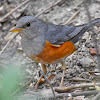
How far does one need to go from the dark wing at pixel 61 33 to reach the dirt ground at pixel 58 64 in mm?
522

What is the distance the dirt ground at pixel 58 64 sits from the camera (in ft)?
14.5

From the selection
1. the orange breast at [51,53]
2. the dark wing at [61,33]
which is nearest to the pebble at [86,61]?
the dark wing at [61,33]

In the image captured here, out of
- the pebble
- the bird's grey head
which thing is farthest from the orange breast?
the pebble

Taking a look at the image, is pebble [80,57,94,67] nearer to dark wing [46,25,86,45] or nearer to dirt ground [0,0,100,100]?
dirt ground [0,0,100,100]

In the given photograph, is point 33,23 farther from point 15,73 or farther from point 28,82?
point 15,73

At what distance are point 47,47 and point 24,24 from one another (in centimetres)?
60

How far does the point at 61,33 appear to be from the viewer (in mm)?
4359

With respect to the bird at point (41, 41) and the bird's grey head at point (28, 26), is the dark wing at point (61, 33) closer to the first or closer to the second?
the bird at point (41, 41)

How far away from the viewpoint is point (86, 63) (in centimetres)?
481

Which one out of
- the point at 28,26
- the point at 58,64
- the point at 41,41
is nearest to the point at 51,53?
the point at 41,41

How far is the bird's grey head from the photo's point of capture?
3.72 meters

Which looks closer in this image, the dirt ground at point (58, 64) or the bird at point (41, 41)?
the bird at point (41, 41)

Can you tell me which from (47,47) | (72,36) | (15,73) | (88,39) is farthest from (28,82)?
(15,73)

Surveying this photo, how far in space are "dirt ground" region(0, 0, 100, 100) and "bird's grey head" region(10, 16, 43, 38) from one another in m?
0.62
